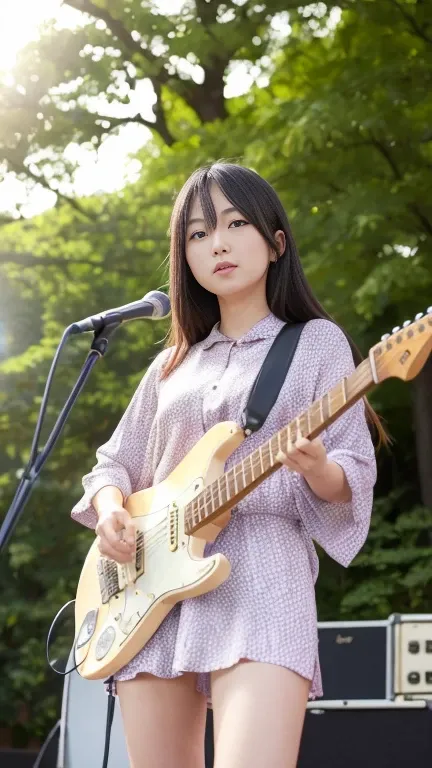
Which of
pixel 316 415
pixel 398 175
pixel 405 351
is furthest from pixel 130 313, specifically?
pixel 398 175

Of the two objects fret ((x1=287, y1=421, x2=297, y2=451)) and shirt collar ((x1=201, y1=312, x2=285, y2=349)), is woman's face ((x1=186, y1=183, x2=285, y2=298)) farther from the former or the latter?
fret ((x1=287, y1=421, x2=297, y2=451))

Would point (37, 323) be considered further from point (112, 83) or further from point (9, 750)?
point (9, 750)

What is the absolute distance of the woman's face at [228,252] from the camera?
86.2 inches

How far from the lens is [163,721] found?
1951 millimetres

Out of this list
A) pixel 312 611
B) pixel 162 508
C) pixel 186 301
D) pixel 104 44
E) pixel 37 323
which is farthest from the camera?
pixel 37 323

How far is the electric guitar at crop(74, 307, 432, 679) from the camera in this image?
5.77 feet

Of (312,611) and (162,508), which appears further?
(162,508)

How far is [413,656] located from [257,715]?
3.06 metres

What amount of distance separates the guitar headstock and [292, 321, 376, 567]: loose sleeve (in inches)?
9.9

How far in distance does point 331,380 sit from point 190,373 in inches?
14.1

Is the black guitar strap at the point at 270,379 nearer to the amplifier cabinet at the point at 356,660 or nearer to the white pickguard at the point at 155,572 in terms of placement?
the white pickguard at the point at 155,572

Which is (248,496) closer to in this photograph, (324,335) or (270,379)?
(270,379)

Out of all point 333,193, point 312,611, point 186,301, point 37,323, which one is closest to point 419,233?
point 333,193

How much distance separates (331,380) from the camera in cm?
206
